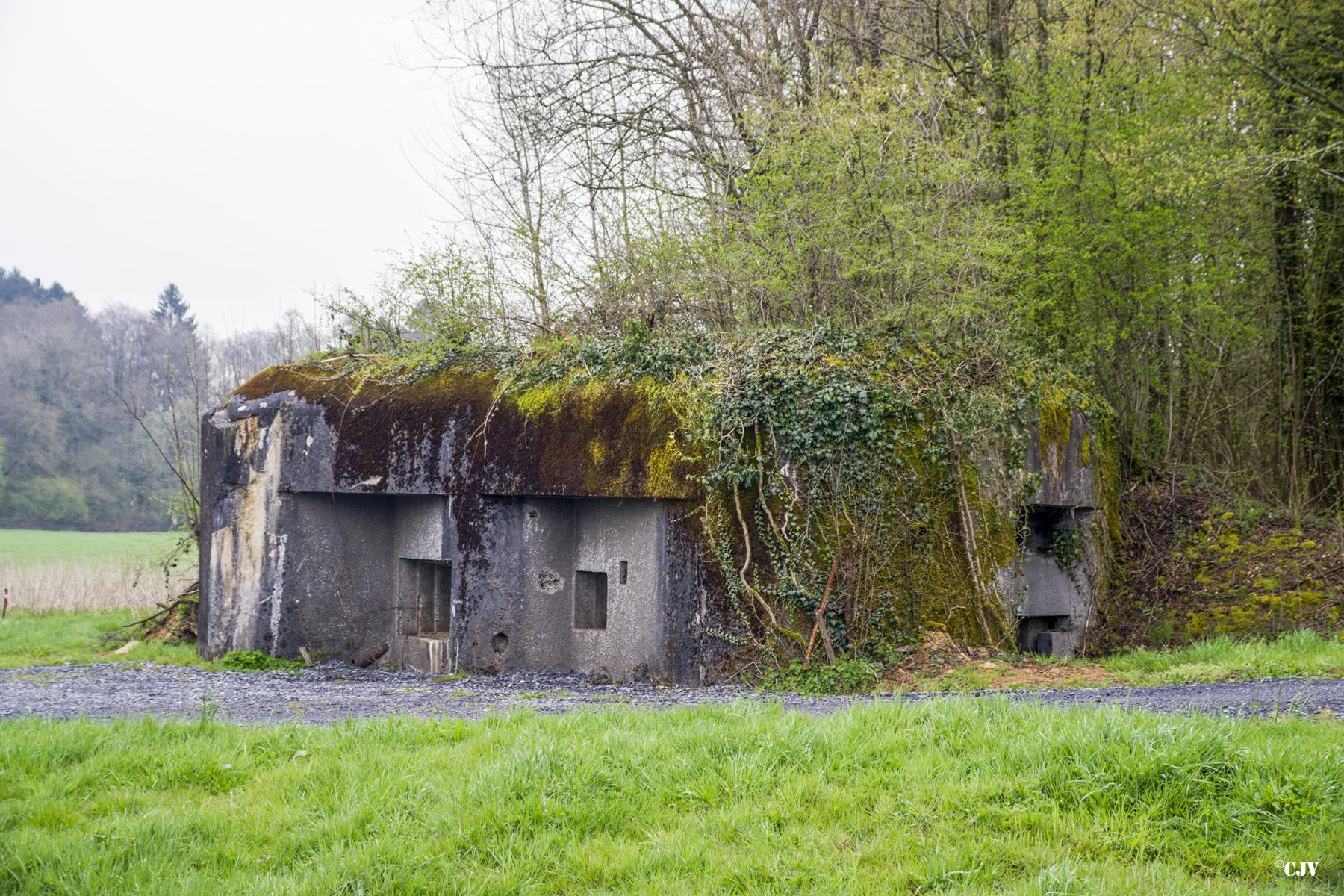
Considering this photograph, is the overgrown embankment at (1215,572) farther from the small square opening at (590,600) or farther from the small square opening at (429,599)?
the small square opening at (429,599)

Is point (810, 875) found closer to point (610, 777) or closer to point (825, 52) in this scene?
point (610, 777)

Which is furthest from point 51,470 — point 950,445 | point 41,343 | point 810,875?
point 810,875

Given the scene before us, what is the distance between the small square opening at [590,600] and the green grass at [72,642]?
361cm

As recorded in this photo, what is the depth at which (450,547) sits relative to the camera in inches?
352

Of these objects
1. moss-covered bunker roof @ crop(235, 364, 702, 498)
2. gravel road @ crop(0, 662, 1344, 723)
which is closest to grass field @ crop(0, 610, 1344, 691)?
gravel road @ crop(0, 662, 1344, 723)

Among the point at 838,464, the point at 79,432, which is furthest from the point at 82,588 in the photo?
the point at 79,432

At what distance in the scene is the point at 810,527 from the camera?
7762 mm

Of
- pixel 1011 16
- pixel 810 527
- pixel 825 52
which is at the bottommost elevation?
pixel 810 527

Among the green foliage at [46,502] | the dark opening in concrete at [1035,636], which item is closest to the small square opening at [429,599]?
the dark opening in concrete at [1035,636]

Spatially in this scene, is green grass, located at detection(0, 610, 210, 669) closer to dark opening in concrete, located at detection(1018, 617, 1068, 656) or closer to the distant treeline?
dark opening in concrete, located at detection(1018, 617, 1068, 656)

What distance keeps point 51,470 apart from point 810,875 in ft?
136

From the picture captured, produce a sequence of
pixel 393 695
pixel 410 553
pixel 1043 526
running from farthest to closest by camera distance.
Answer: pixel 1043 526 → pixel 410 553 → pixel 393 695

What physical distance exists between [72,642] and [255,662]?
447 centimetres

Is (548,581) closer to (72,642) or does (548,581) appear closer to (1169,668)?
(1169,668)
